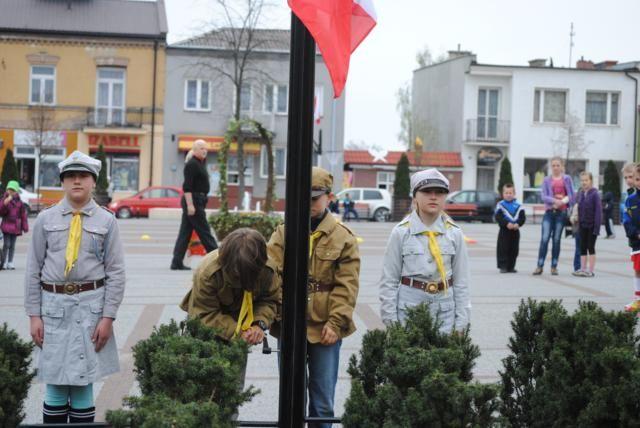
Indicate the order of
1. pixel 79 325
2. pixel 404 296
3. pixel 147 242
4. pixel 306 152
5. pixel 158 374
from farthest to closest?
pixel 147 242, pixel 404 296, pixel 79 325, pixel 306 152, pixel 158 374

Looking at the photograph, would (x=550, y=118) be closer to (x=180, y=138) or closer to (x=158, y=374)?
(x=180, y=138)

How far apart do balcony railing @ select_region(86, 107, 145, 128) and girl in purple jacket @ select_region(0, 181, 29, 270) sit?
97.8ft

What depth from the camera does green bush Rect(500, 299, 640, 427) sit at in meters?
3.52

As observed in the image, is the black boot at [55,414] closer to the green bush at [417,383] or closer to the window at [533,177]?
the green bush at [417,383]

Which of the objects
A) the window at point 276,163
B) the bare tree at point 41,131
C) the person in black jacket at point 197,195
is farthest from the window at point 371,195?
the person in black jacket at point 197,195

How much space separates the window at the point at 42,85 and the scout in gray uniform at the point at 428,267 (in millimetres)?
42227

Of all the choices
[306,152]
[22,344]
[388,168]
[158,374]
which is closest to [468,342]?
[306,152]

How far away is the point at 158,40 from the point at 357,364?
43.1m

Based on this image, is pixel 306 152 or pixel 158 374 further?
pixel 306 152

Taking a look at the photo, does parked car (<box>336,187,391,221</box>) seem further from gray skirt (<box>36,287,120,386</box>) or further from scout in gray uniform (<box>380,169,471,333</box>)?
gray skirt (<box>36,287,120,386</box>)

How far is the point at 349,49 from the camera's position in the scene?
3818 millimetres

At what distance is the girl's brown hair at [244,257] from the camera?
410 centimetres

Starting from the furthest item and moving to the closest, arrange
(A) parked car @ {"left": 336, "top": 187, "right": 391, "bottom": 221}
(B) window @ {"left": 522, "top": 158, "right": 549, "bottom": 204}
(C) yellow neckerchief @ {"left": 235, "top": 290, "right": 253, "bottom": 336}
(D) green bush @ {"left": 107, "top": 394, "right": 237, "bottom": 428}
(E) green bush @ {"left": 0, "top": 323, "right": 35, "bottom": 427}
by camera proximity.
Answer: (B) window @ {"left": 522, "top": 158, "right": 549, "bottom": 204}, (A) parked car @ {"left": 336, "top": 187, "right": 391, "bottom": 221}, (C) yellow neckerchief @ {"left": 235, "top": 290, "right": 253, "bottom": 336}, (E) green bush @ {"left": 0, "top": 323, "right": 35, "bottom": 427}, (D) green bush @ {"left": 107, "top": 394, "right": 237, "bottom": 428}

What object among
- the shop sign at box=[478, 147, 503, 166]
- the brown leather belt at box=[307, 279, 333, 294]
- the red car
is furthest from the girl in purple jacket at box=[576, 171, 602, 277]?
the shop sign at box=[478, 147, 503, 166]
